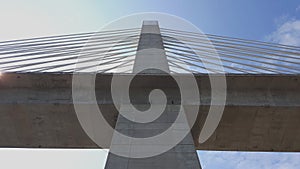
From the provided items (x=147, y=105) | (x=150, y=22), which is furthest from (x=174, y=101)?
(x=150, y=22)

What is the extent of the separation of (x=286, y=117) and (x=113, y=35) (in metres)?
9.25

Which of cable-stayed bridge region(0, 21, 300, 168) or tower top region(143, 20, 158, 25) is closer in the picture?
cable-stayed bridge region(0, 21, 300, 168)

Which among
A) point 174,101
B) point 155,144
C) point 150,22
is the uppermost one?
point 150,22

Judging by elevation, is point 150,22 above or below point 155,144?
above

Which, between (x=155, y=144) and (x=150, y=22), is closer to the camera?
(x=155, y=144)

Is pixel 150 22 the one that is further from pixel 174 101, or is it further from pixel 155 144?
pixel 155 144

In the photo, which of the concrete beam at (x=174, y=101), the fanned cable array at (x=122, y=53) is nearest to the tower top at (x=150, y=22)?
the fanned cable array at (x=122, y=53)

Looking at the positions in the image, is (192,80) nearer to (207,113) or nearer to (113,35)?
(207,113)

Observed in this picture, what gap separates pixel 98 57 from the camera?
1117 centimetres

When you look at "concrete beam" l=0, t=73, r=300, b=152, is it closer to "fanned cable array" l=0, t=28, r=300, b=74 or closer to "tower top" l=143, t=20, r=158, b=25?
"fanned cable array" l=0, t=28, r=300, b=74

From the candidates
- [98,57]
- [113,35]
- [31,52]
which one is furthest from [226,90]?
[113,35]

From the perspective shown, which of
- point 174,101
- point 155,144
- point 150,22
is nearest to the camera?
point 155,144

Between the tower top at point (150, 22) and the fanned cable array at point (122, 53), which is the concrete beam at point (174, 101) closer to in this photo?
the fanned cable array at point (122, 53)

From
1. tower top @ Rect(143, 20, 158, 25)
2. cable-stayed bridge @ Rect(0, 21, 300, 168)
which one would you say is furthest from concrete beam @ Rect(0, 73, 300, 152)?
tower top @ Rect(143, 20, 158, 25)
